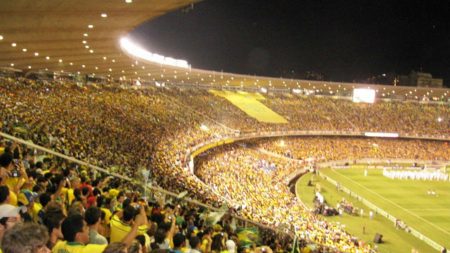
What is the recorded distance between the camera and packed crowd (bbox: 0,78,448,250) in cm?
1742

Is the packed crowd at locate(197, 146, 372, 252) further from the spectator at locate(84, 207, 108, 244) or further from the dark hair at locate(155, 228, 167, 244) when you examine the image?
the spectator at locate(84, 207, 108, 244)

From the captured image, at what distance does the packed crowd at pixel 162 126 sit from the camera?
686 inches

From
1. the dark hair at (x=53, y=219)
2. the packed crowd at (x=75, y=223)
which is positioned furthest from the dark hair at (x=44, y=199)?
the dark hair at (x=53, y=219)

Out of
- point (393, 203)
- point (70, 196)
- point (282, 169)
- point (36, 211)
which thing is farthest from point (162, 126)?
point (36, 211)

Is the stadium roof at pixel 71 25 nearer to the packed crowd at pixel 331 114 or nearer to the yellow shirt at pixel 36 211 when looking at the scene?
the yellow shirt at pixel 36 211

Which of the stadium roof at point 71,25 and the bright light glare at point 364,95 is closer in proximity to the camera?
the stadium roof at point 71,25

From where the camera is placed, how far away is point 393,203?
36156 millimetres

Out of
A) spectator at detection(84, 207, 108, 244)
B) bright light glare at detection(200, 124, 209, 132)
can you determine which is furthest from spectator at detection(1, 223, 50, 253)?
bright light glare at detection(200, 124, 209, 132)

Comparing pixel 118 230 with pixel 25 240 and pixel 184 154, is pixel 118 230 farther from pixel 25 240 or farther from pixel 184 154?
pixel 184 154

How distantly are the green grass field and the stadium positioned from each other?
6.6 inches

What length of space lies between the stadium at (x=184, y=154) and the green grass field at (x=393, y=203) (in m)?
0.17

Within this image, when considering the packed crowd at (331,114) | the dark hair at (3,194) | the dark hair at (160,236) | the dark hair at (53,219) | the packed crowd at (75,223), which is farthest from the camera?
the packed crowd at (331,114)

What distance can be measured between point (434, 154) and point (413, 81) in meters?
61.8

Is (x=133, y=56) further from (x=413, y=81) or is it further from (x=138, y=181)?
(x=413, y=81)
